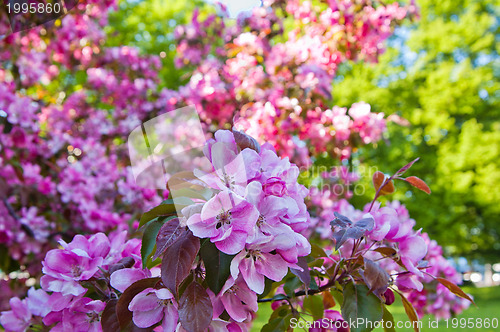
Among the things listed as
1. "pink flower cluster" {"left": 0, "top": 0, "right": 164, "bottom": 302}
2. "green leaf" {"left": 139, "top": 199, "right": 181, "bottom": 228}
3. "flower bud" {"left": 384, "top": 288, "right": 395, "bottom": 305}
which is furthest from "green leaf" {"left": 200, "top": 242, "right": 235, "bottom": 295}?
"pink flower cluster" {"left": 0, "top": 0, "right": 164, "bottom": 302}

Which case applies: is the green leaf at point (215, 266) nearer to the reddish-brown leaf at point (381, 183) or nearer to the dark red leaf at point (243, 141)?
the dark red leaf at point (243, 141)

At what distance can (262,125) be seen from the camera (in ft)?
10.7

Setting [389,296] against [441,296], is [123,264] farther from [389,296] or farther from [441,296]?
[441,296]

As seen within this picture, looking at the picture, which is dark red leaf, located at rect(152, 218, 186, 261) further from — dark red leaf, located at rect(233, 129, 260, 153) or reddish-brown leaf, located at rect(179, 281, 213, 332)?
dark red leaf, located at rect(233, 129, 260, 153)

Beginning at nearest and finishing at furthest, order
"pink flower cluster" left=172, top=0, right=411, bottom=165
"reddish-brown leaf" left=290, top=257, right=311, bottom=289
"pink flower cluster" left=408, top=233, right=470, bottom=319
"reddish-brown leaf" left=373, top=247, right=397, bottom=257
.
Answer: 1. "reddish-brown leaf" left=290, top=257, right=311, bottom=289
2. "reddish-brown leaf" left=373, top=247, right=397, bottom=257
3. "pink flower cluster" left=408, top=233, right=470, bottom=319
4. "pink flower cluster" left=172, top=0, right=411, bottom=165

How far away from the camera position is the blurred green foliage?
11.6 meters

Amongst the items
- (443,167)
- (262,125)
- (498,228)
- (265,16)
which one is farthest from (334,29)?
(498,228)

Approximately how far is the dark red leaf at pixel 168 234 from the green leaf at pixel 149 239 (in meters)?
0.05

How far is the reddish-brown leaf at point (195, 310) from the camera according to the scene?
0.75 metres

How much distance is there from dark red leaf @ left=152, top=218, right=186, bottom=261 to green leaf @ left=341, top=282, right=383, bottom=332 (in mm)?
394

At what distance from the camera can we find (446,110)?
12406 mm

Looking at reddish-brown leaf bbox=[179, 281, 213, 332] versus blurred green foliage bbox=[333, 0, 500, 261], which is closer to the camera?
reddish-brown leaf bbox=[179, 281, 213, 332]

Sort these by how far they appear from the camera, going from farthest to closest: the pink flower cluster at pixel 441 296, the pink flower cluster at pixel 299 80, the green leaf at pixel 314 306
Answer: the pink flower cluster at pixel 299 80
the pink flower cluster at pixel 441 296
the green leaf at pixel 314 306

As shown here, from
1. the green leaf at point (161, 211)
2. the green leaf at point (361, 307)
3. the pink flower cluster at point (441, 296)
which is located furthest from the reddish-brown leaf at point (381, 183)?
the pink flower cluster at point (441, 296)
